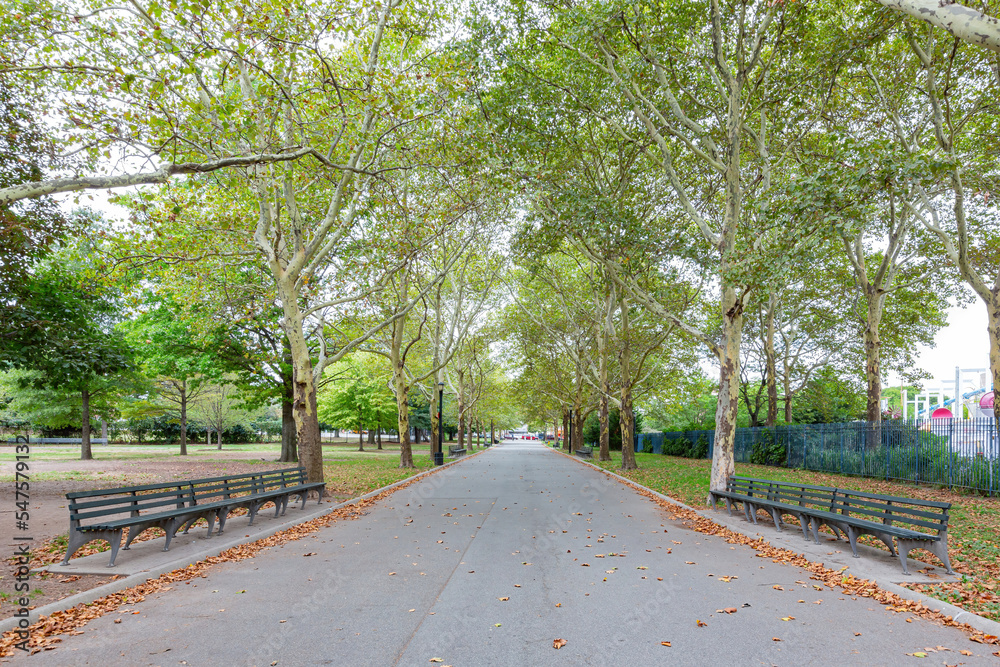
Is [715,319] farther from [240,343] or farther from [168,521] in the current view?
[168,521]

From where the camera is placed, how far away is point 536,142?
53.0ft

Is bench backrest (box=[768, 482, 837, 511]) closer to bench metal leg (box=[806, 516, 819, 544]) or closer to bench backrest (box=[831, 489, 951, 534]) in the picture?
bench backrest (box=[831, 489, 951, 534])

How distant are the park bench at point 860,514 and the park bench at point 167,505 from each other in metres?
9.03

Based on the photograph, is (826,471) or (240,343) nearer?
(826,471)

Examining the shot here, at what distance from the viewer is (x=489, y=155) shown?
14156 millimetres

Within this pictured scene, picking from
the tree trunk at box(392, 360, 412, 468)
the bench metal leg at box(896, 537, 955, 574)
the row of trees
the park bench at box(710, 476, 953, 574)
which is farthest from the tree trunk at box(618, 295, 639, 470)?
the bench metal leg at box(896, 537, 955, 574)

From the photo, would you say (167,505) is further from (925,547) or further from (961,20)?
(961,20)

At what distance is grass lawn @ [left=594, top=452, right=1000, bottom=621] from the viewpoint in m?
5.82

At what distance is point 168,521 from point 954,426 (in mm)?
18637

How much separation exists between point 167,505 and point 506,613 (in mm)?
5972

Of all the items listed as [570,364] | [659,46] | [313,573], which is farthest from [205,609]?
[570,364]

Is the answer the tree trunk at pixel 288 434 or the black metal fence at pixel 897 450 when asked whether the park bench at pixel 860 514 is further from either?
the tree trunk at pixel 288 434

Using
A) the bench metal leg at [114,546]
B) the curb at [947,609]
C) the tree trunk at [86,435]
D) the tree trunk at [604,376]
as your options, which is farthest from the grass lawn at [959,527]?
the tree trunk at [86,435]

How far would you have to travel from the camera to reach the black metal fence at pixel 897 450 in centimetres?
1448
